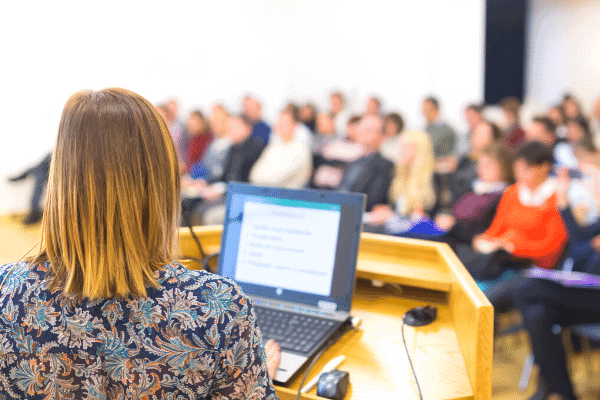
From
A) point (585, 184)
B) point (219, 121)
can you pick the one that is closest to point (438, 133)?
point (219, 121)

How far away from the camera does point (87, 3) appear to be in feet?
19.1

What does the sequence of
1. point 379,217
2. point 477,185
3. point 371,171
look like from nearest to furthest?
1. point 477,185
2. point 379,217
3. point 371,171

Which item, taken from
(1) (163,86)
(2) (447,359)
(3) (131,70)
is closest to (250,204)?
(2) (447,359)

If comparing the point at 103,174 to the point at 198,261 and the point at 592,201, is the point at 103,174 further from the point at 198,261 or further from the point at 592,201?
the point at 592,201

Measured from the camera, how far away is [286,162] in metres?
4.84

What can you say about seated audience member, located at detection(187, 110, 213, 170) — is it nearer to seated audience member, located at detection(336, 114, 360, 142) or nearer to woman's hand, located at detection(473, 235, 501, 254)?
seated audience member, located at detection(336, 114, 360, 142)

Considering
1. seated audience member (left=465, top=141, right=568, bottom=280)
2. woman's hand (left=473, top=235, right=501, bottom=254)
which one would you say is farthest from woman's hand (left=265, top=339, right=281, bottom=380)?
woman's hand (left=473, top=235, right=501, bottom=254)

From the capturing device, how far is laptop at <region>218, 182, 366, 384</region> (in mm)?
1211

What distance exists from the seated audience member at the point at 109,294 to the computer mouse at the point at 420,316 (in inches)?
24.4

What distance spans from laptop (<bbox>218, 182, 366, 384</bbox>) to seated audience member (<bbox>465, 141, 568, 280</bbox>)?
1.47 metres

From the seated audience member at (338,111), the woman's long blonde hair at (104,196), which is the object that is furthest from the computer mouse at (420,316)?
the seated audience member at (338,111)

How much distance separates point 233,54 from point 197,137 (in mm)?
2462

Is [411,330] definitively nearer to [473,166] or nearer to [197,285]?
[197,285]

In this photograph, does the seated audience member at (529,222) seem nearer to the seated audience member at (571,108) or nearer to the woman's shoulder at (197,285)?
the woman's shoulder at (197,285)
